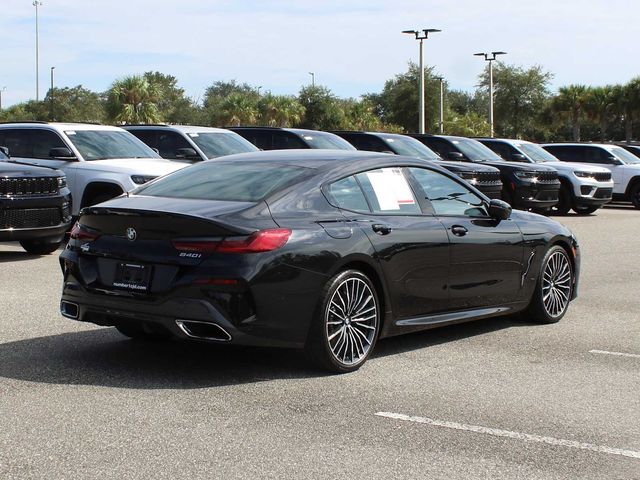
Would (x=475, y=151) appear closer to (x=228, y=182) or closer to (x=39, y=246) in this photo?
(x=39, y=246)

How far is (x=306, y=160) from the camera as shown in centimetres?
738

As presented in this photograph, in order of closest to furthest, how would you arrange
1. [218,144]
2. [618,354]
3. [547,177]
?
[618,354]
[218,144]
[547,177]

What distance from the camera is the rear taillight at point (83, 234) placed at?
6.80m

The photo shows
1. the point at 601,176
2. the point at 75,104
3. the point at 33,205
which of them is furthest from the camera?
the point at 75,104

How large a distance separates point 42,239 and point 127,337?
5818mm

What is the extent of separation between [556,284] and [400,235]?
237 centimetres

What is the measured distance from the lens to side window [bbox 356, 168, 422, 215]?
289 inches

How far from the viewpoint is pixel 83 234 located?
22.6ft

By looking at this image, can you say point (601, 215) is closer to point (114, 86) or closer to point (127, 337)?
point (127, 337)

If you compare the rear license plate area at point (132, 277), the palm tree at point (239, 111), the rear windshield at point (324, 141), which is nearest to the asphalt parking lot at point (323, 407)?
the rear license plate area at point (132, 277)

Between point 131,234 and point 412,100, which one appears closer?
point 131,234

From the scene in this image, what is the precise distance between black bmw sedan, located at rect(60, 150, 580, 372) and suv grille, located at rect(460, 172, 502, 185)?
12505 millimetres

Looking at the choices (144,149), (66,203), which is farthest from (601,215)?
(66,203)

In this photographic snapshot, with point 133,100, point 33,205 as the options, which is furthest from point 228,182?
point 133,100
